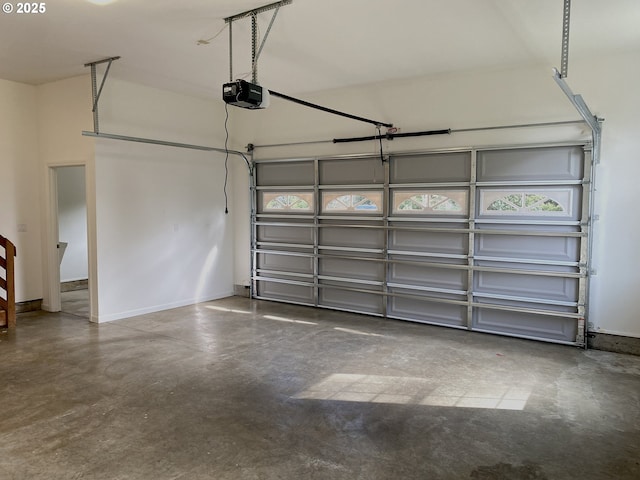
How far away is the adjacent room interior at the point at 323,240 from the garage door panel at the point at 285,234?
1.7 inches

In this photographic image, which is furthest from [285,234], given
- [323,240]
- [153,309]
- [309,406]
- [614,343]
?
[614,343]

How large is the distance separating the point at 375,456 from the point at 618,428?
178cm

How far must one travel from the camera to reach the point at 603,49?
477 centimetres

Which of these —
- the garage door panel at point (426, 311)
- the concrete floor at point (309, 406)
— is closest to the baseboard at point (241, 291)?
the concrete floor at point (309, 406)

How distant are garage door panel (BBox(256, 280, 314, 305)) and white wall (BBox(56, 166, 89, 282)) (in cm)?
352

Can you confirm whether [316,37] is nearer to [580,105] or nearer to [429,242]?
[580,105]

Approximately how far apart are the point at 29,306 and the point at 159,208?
2.28 meters

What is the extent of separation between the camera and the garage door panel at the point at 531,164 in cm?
511

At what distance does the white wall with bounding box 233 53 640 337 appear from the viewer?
4867 mm

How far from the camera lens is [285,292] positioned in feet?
24.4

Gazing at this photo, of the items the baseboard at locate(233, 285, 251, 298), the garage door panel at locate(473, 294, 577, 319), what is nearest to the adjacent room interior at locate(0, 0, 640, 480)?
the garage door panel at locate(473, 294, 577, 319)

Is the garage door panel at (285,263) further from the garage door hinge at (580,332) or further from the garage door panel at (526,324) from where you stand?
the garage door hinge at (580,332)

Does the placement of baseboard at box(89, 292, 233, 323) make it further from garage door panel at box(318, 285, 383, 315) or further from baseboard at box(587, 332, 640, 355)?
baseboard at box(587, 332, 640, 355)

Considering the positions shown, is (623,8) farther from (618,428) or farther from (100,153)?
(100,153)
